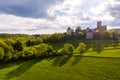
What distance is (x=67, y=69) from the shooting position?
74875 millimetres

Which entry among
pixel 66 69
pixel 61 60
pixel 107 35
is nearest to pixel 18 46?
pixel 61 60

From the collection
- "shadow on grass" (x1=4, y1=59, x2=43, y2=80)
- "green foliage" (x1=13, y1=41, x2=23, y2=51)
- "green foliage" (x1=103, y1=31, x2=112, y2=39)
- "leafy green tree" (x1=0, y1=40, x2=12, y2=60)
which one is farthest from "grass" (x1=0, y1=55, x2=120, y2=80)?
"green foliage" (x1=103, y1=31, x2=112, y2=39)

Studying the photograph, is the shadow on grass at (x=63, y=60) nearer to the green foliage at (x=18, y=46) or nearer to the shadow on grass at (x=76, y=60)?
the shadow on grass at (x=76, y=60)

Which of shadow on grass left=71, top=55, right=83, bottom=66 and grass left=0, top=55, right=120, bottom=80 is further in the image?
shadow on grass left=71, top=55, right=83, bottom=66

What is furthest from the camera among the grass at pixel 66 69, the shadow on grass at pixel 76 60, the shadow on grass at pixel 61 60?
the shadow on grass at pixel 61 60

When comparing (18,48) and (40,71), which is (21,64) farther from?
(18,48)

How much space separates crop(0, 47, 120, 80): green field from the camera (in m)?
66.2

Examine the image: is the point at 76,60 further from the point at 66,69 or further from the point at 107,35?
the point at 107,35

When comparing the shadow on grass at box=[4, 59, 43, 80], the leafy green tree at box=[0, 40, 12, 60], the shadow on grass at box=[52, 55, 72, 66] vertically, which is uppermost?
the leafy green tree at box=[0, 40, 12, 60]

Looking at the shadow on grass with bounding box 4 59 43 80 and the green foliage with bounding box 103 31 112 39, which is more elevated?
the green foliage with bounding box 103 31 112 39

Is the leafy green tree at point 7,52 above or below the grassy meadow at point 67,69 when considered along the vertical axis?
A: above

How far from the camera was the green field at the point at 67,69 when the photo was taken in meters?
66.2

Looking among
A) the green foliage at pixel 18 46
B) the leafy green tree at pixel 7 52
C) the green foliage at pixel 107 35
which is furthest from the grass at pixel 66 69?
the green foliage at pixel 107 35

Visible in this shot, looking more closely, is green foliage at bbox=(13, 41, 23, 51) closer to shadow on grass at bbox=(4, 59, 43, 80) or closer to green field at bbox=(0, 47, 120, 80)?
green field at bbox=(0, 47, 120, 80)
